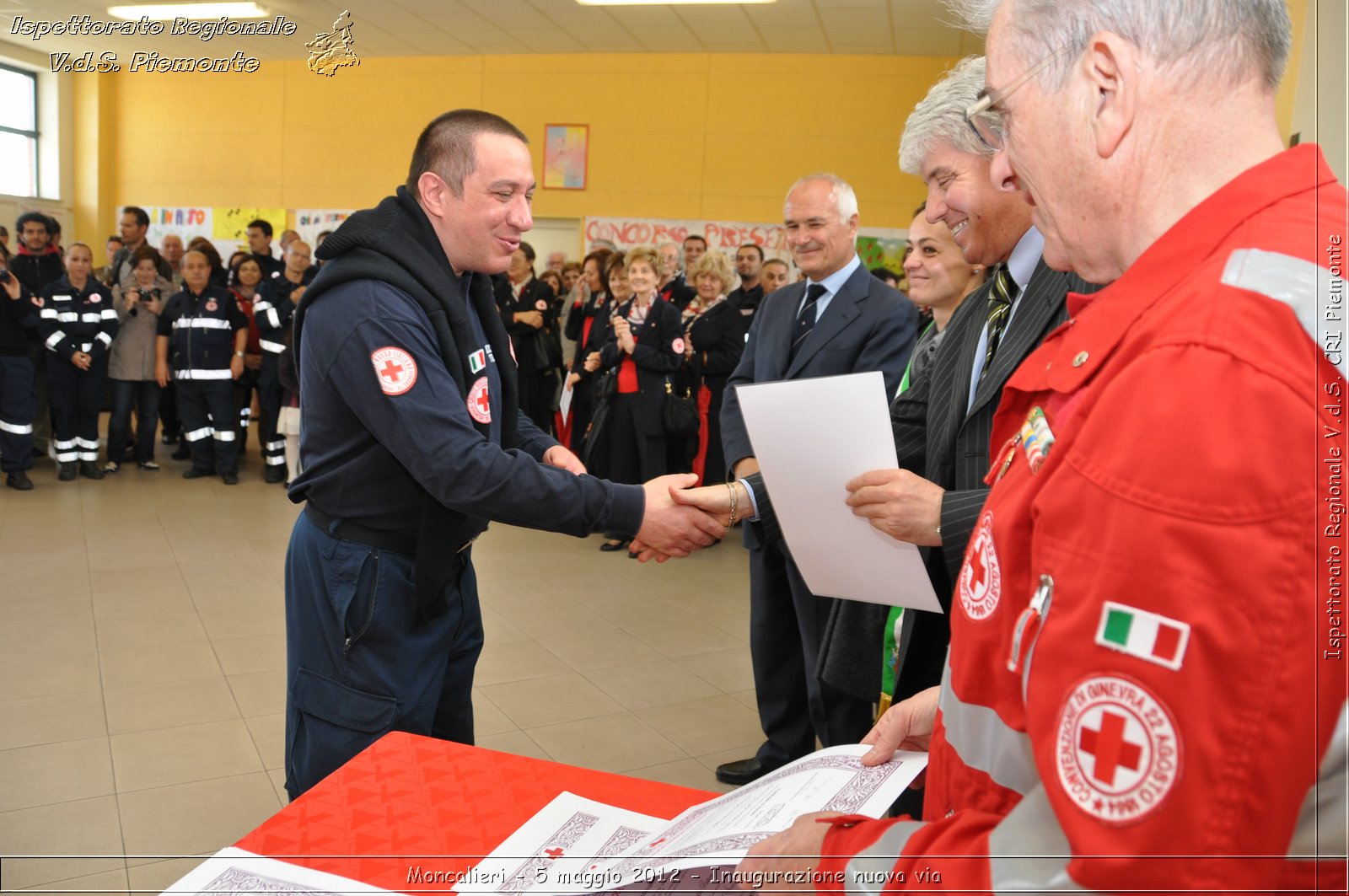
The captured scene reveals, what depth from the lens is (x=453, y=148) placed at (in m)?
2.07

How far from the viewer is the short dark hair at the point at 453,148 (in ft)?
6.74

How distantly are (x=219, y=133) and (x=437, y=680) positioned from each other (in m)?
13.3

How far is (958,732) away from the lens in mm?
865

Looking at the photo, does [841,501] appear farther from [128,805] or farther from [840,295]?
[128,805]

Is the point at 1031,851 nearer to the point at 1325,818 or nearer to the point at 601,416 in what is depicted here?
the point at 1325,818

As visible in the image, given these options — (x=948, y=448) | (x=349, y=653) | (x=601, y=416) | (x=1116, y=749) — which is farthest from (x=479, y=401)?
(x=601, y=416)

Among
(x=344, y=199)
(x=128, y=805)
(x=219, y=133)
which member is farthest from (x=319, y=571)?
(x=219, y=133)

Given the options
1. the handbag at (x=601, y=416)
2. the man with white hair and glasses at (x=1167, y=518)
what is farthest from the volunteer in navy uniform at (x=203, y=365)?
the man with white hair and glasses at (x=1167, y=518)

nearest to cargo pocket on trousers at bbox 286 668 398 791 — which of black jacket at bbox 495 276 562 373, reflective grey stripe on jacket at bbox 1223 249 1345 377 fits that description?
reflective grey stripe on jacket at bbox 1223 249 1345 377

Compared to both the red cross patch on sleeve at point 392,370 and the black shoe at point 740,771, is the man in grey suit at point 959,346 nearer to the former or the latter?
the red cross patch on sleeve at point 392,370

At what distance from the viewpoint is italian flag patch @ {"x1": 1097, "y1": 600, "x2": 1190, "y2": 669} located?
0.56 metres

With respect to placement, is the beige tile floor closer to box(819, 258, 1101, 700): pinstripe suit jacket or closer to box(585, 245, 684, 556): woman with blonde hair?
box(585, 245, 684, 556): woman with blonde hair

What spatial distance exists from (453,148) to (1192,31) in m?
1.63

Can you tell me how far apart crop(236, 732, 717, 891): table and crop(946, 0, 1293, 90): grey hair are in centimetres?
93
